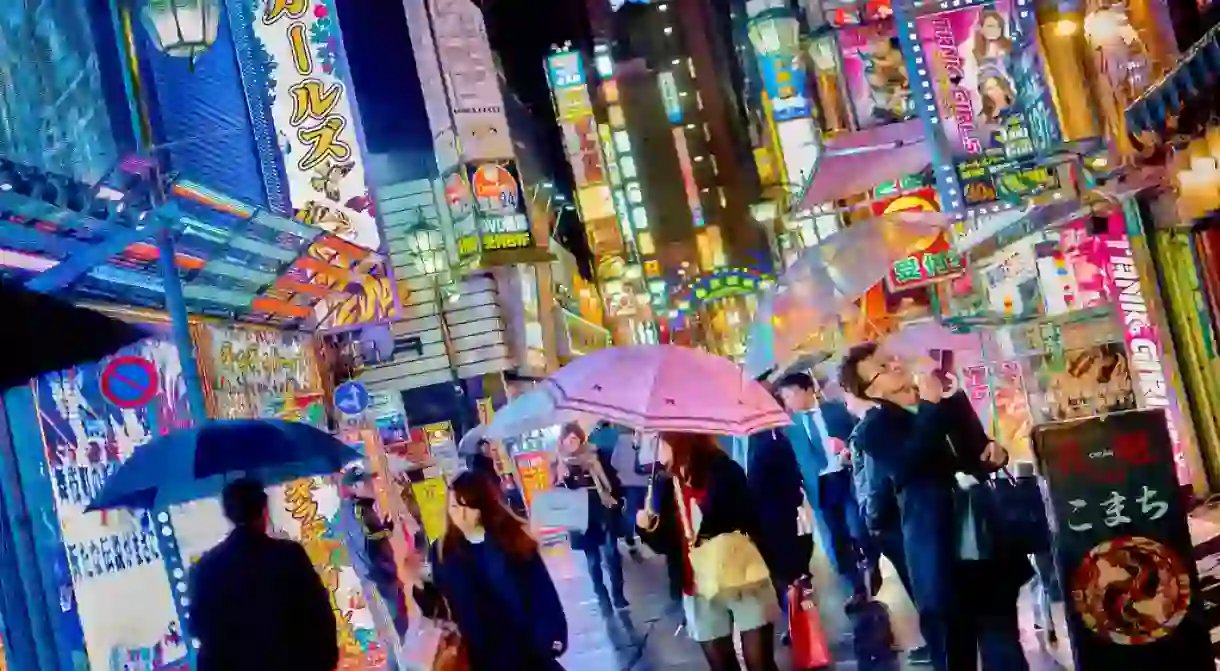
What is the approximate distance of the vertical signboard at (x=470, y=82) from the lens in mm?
24500

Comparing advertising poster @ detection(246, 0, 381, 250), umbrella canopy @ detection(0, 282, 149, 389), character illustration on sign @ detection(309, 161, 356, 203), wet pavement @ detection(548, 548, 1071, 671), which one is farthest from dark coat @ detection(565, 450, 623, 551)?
umbrella canopy @ detection(0, 282, 149, 389)

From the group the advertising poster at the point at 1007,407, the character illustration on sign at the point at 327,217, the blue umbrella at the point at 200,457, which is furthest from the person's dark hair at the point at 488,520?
the character illustration on sign at the point at 327,217

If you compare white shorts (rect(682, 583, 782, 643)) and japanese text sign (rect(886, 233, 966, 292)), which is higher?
japanese text sign (rect(886, 233, 966, 292))

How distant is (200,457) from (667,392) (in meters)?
2.79

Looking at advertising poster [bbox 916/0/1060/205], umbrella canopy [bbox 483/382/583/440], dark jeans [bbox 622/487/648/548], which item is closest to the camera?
umbrella canopy [bbox 483/382/583/440]

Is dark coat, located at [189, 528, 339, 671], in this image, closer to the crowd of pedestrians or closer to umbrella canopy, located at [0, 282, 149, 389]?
the crowd of pedestrians

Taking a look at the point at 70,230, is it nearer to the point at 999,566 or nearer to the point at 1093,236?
the point at 999,566

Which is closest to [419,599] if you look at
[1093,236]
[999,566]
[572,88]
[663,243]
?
[999,566]

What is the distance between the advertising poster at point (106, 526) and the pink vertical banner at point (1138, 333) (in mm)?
9096

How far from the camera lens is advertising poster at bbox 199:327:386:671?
10734 millimetres

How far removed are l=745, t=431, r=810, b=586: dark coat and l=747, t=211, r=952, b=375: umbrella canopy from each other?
176cm

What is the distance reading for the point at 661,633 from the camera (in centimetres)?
1231

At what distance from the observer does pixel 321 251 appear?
42.1 ft

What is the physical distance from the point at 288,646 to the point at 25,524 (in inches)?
84.7
